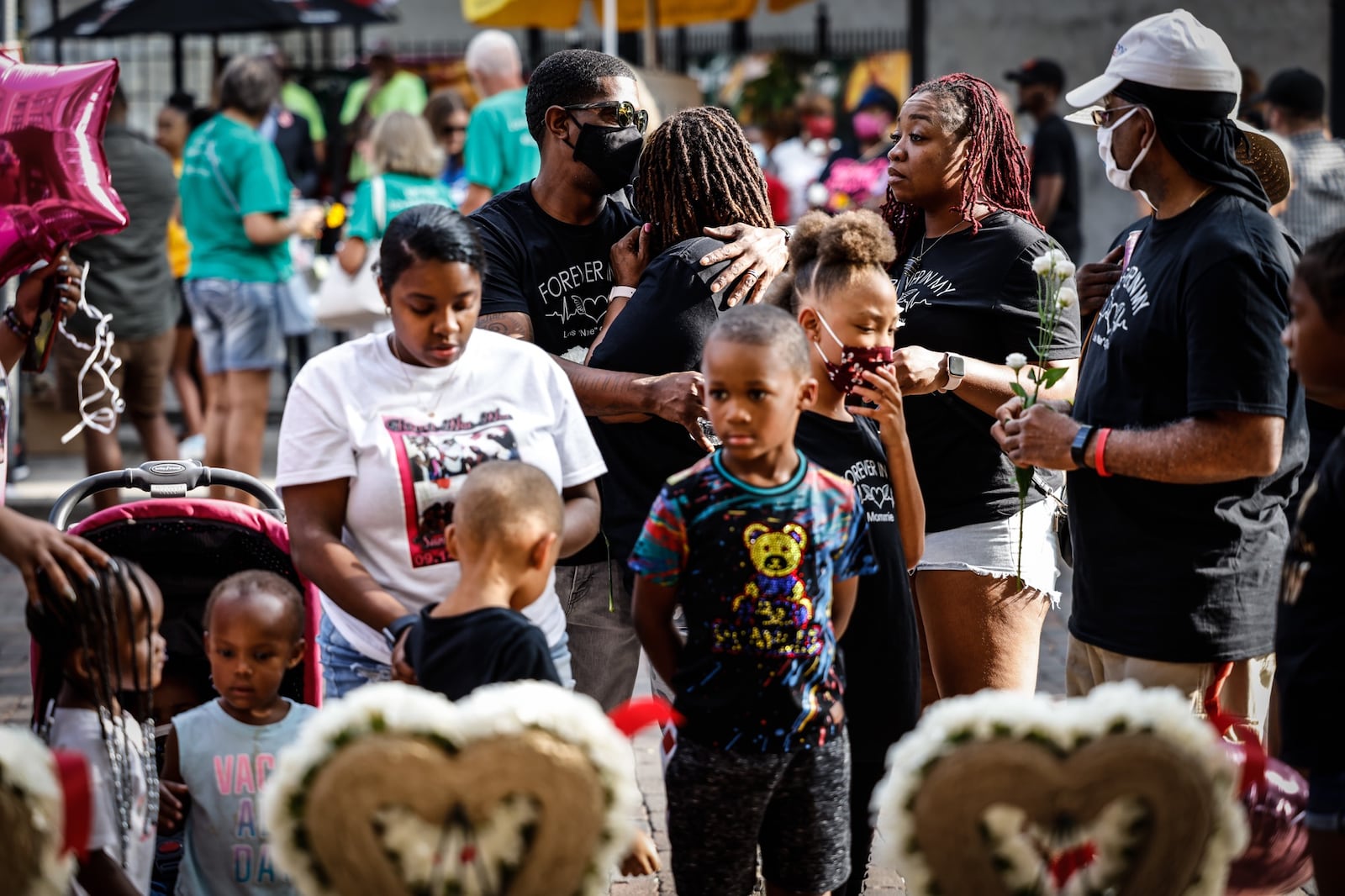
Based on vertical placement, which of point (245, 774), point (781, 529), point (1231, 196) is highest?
point (1231, 196)

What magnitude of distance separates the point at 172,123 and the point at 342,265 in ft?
12.3

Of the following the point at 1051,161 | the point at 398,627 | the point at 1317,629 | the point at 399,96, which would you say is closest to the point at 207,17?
the point at 399,96

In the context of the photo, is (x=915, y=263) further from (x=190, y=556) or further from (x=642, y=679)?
(x=642, y=679)

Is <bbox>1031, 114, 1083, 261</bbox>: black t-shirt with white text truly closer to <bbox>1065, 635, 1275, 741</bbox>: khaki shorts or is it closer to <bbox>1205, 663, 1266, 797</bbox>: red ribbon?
<bbox>1065, 635, 1275, 741</bbox>: khaki shorts

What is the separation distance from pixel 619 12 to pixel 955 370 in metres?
11.1

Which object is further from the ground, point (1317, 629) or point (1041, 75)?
point (1041, 75)

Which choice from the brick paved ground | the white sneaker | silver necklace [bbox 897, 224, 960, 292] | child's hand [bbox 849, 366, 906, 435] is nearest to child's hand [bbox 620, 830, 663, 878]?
child's hand [bbox 849, 366, 906, 435]

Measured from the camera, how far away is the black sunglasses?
4039mm

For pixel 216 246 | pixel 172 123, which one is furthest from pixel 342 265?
pixel 172 123

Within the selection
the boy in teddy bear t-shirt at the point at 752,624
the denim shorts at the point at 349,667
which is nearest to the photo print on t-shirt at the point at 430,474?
the denim shorts at the point at 349,667

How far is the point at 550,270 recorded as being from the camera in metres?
4.02

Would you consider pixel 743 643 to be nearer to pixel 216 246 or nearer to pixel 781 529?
pixel 781 529

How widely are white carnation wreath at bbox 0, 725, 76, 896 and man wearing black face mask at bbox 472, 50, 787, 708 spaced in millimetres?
1549

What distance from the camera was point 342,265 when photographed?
8.34m
